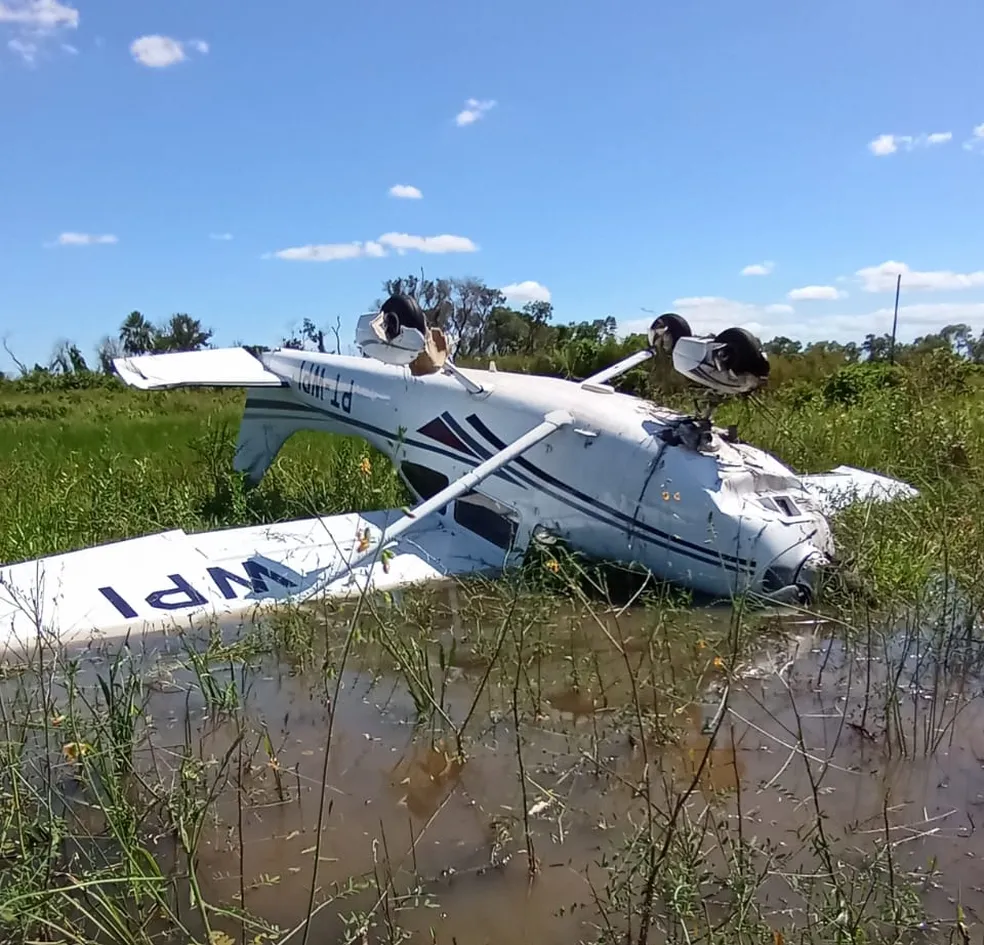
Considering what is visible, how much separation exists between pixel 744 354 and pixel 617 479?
4.34 ft

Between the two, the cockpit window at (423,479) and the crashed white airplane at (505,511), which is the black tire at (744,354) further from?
the cockpit window at (423,479)

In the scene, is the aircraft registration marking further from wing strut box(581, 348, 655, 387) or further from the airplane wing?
wing strut box(581, 348, 655, 387)

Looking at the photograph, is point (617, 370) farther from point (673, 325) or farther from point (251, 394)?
point (251, 394)

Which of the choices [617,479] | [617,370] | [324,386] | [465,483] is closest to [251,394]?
[324,386]

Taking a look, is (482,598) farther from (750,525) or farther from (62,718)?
(62,718)

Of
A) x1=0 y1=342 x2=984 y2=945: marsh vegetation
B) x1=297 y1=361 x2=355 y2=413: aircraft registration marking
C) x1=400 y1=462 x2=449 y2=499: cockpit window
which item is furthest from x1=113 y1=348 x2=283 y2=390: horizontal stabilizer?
x1=0 y1=342 x2=984 y2=945: marsh vegetation

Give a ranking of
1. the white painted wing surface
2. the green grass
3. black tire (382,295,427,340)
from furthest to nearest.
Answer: the green grass, black tire (382,295,427,340), the white painted wing surface

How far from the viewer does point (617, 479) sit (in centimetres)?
684

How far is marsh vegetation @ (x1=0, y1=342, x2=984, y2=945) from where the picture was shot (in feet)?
9.68

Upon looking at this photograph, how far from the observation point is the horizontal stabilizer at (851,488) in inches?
309

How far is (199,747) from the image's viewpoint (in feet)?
14.3

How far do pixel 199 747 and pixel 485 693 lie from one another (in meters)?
1.57

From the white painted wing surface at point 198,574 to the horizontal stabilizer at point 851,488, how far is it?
120 inches

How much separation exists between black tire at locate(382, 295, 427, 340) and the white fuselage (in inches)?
26.6
